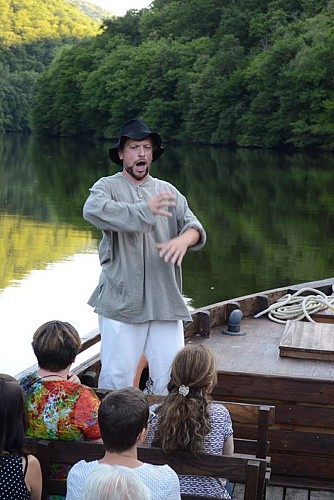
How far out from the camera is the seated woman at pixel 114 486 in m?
2.69

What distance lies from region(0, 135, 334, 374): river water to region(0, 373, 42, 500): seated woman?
6105 millimetres

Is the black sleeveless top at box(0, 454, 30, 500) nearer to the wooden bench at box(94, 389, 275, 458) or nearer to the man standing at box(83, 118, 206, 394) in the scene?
the wooden bench at box(94, 389, 275, 458)

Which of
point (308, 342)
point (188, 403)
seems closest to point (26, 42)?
point (308, 342)

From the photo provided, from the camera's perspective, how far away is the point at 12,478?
11.2 feet

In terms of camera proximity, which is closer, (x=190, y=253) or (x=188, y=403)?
(x=188, y=403)

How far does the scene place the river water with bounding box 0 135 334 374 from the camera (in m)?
13.2

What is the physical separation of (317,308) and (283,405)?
228 centimetres

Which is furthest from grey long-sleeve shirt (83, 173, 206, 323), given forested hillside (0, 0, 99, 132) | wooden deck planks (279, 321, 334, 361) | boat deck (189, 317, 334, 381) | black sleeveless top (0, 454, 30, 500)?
forested hillside (0, 0, 99, 132)

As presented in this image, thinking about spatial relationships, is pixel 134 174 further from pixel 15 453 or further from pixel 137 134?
pixel 15 453

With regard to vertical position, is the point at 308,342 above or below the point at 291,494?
above

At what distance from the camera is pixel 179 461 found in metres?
3.68

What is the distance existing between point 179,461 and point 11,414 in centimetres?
76

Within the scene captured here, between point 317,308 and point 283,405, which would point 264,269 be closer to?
point 317,308

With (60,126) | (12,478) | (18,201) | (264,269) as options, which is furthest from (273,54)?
(12,478)
